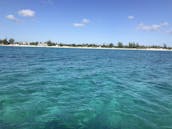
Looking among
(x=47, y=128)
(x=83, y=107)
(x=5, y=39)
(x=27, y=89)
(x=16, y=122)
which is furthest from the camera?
(x=5, y=39)

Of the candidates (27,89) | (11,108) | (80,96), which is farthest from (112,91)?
(11,108)

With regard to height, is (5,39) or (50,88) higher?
(5,39)

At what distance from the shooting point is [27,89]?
10.6 metres

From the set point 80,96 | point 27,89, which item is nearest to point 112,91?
point 80,96

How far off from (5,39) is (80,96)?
202623 mm

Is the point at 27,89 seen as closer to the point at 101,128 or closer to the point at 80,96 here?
the point at 80,96

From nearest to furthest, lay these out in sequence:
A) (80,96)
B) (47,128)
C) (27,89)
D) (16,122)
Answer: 1. (47,128)
2. (16,122)
3. (80,96)
4. (27,89)

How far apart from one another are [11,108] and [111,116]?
13.3 ft

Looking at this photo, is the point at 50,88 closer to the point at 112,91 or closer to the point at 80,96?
the point at 80,96

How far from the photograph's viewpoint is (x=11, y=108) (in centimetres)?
739

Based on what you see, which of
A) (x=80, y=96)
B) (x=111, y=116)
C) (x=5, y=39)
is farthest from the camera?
(x=5, y=39)

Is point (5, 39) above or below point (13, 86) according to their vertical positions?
above

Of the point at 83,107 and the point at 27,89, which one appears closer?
the point at 83,107

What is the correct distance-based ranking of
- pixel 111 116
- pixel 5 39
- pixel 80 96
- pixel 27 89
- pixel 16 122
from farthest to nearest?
pixel 5 39 < pixel 27 89 < pixel 80 96 < pixel 111 116 < pixel 16 122
